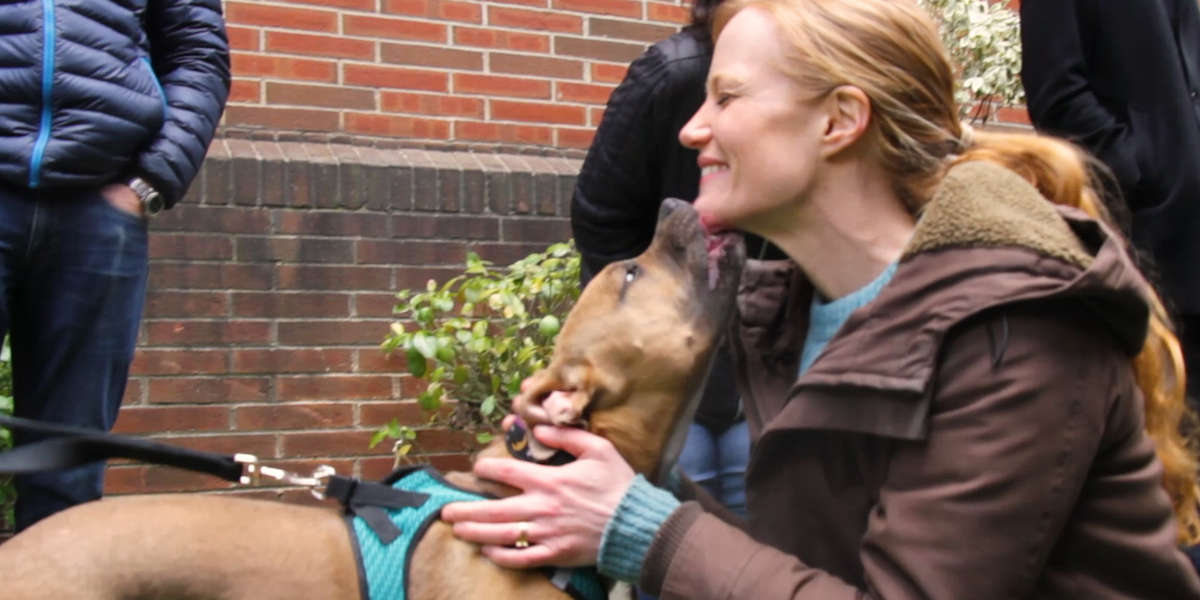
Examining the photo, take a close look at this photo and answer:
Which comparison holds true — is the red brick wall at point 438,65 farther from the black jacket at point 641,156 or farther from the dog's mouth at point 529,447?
the dog's mouth at point 529,447

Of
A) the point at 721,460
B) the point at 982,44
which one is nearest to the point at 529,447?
the point at 721,460

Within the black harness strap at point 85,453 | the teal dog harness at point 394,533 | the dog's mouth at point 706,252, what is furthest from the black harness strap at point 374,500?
the dog's mouth at point 706,252

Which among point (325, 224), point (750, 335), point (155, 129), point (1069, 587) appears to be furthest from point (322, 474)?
point (325, 224)

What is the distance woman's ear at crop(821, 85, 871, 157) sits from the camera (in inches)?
84.7

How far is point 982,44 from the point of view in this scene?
15.1 feet

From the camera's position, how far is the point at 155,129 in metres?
3.36

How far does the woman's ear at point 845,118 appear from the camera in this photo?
2.15 metres

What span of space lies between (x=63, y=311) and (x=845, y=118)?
6.61 ft

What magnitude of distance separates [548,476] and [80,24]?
1878mm

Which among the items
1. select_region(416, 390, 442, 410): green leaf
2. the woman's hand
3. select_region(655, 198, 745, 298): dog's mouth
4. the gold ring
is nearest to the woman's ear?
select_region(655, 198, 745, 298): dog's mouth

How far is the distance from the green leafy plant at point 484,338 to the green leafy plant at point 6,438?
3.78 ft

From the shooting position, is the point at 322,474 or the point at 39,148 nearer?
the point at 322,474

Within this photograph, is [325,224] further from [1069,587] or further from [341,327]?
[1069,587]

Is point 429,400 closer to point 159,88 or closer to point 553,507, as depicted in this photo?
point 159,88
